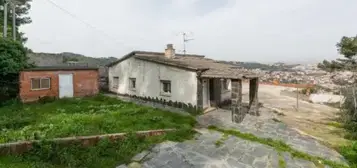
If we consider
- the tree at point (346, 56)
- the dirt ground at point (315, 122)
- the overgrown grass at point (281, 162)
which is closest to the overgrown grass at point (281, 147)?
the overgrown grass at point (281, 162)

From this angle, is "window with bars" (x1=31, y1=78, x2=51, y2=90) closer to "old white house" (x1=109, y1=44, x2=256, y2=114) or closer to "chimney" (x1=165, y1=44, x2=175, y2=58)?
"old white house" (x1=109, y1=44, x2=256, y2=114)

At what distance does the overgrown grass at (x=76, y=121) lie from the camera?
31.0 ft

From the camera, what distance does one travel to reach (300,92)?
29.9m

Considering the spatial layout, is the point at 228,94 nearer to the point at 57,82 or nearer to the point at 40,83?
the point at 57,82

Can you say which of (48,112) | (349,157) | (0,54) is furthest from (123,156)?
(0,54)

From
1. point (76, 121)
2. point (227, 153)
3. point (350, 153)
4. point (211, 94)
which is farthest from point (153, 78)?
point (350, 153)

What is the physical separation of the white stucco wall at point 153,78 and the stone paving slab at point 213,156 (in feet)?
18.1

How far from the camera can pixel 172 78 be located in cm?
1677

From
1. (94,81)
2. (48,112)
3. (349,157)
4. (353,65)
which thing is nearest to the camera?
(349,157)

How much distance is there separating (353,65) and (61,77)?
19.7 m

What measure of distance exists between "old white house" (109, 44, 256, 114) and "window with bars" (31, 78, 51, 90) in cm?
521

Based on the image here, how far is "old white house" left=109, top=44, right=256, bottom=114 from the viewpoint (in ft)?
50.7

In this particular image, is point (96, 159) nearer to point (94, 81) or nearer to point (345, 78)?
point (94, 81)

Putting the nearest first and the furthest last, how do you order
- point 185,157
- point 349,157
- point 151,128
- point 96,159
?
point 96,159 → point 185,157 → point 349,157 → point 151,128
